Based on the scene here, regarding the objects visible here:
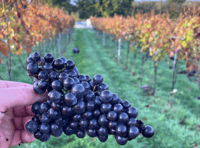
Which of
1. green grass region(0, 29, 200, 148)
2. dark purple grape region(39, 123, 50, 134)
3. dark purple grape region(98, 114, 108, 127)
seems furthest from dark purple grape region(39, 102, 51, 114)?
green grass region(0, 29, 200, 148)

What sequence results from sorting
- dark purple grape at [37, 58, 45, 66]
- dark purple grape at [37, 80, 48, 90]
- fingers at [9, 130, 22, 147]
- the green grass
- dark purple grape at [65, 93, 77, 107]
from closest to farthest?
dark purple grape at [65, 93, 77, 107]
dark purple grape at [37, 80, 48, 90]
dark purple grape at [37, 58, 45, 66]
fingers at [9, 130, 22, 147]
the green grass

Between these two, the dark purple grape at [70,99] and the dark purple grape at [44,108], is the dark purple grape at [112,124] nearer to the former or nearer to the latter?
the dark purple grape at [70,99]

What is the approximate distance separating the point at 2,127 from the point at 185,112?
5.06 m

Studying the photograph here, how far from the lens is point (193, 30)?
191 inches

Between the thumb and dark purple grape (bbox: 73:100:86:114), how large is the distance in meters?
0.43

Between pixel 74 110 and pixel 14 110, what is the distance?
90 cm

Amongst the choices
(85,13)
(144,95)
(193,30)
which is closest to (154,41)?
(193,30)

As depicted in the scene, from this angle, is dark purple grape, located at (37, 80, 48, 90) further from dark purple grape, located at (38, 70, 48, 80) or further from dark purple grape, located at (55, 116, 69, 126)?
dark purple grape, located at (55, 116, 69, 126)

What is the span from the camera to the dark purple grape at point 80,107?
4.07 feet

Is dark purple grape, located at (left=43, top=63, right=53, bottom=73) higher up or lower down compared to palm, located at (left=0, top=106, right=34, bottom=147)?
higher up

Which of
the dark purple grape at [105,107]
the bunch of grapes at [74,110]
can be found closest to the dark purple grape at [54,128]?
the bunch of grapes at [74,110]

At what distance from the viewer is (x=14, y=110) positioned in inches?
67.1

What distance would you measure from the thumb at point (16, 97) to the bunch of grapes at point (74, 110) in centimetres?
7

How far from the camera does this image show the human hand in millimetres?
1300
